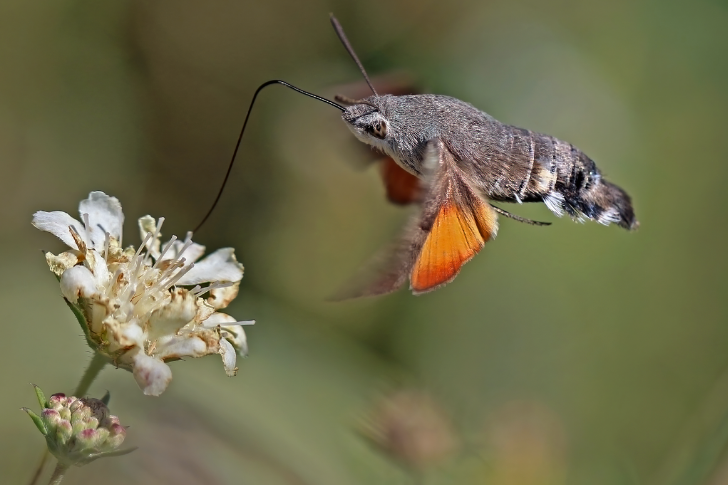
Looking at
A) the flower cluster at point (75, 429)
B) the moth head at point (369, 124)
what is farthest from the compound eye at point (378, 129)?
the flower cluster at point (75, 429)

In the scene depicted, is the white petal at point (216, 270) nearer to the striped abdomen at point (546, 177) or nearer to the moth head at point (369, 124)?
the moth head at point (369, 124)

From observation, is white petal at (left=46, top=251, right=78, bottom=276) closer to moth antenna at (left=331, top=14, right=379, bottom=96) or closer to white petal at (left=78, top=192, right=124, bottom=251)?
white petal at (left=78, top=192, right=124, bottom=251)

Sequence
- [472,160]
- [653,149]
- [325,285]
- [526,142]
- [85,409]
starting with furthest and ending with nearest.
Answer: [653,149] → [325,285] → [526,142] → [472,160] → [85,409]

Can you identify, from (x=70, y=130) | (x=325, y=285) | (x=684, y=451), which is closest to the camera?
(x=684, y=451)

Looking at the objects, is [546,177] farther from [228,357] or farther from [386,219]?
[386,219]

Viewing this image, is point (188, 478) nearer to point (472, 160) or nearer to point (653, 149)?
point (472, 160)

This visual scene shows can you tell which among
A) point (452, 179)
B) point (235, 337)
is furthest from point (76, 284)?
point (452, 179)

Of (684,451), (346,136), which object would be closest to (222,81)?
(346,136)
